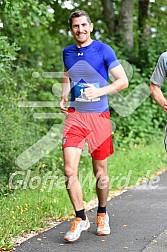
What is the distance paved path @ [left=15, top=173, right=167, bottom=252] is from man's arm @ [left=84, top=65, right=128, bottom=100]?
140 centimetres

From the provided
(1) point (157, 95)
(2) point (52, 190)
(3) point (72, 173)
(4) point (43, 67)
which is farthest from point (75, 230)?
(4) point (43, 67)

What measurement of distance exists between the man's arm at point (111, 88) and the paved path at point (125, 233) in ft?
4.60

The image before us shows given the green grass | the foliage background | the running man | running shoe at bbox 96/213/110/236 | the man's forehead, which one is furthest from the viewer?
the foliage background

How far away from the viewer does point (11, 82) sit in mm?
11109

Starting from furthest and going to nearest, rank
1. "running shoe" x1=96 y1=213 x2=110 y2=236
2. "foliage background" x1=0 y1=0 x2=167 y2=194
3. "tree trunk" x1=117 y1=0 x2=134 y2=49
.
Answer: "tree trunk" x1=117 y1=0 x2=134 y2=49 → "foliage background" x1=0 y1=0 x2=167 y2=194 → "running shoe" x1=96 y1=213 x2=110 y2=236

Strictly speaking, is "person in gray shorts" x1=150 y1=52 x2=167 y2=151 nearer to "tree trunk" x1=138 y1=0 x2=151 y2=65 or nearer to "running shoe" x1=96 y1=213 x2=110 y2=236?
"running shoe" x1=96 y1=213 x2=110 y2=236

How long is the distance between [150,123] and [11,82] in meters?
5.27

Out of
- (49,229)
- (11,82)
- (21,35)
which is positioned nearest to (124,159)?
(11,82)

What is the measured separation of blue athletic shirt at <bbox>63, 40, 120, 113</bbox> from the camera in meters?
6.24

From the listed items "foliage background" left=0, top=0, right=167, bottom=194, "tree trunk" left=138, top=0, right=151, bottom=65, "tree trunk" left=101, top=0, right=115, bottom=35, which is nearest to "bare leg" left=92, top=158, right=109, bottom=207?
"foliage background" left=0, top=0, right=167, bottom=194

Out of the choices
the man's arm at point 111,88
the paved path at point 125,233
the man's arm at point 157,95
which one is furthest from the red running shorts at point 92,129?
the paved path at point 125,233

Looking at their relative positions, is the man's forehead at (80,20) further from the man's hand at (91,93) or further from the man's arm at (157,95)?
the man's arm at (157,95)

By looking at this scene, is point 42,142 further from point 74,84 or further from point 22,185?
point 74,84

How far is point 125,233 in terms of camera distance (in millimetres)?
6504
